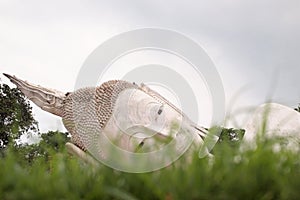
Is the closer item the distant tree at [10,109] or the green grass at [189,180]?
the green grass at [189,180]

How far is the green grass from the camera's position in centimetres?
151

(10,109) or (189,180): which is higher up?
(10,109)

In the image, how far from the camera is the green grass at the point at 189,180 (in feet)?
4.94

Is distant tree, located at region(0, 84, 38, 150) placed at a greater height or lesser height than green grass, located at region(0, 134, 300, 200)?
greater

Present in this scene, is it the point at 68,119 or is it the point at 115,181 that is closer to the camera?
the point at 115,181

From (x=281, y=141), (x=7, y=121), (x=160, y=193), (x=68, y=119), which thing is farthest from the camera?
(x=7, y=121)

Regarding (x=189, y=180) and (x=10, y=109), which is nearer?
(x=189, y=180)

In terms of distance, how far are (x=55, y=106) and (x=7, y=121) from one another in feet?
59.5

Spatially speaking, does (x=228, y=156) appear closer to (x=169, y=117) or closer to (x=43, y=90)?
(x=169, y=117)

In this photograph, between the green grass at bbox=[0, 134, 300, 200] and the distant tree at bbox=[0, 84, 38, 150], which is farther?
the distant tree at bbox=[0, 84, 38, 150]

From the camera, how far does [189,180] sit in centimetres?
150

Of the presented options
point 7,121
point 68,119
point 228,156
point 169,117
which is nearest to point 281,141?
point 228,156

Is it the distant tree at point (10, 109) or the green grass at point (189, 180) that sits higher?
the distant tree at point (10, 109)

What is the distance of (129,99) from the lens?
5367 mm
